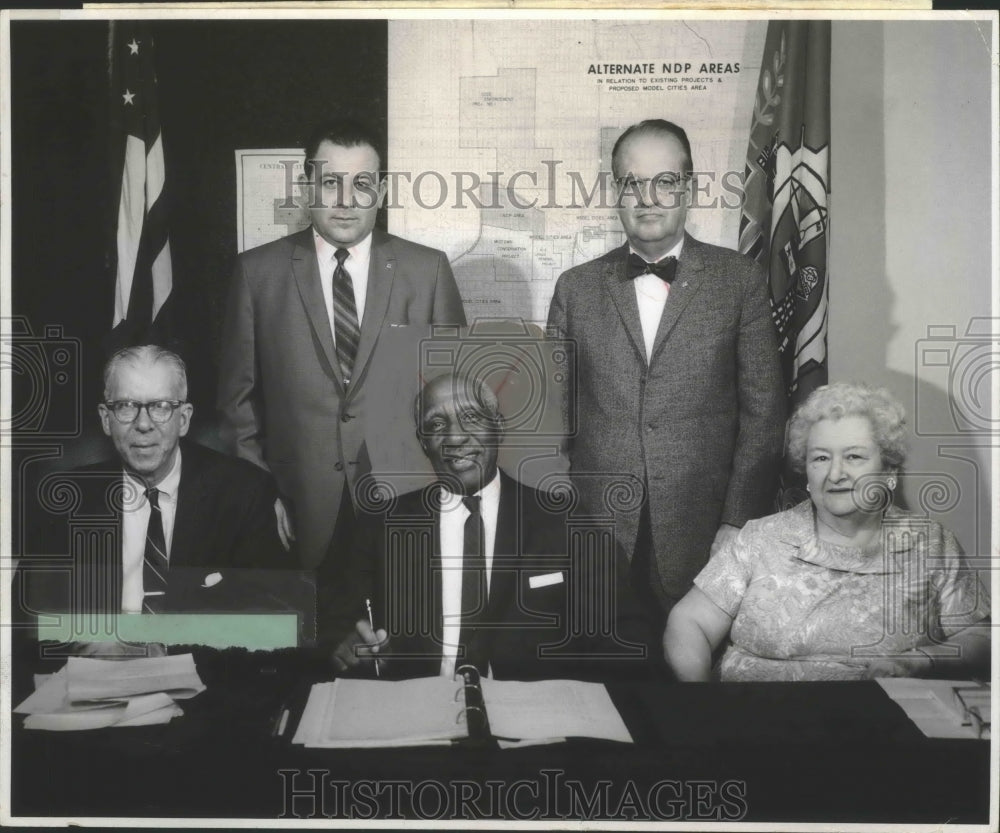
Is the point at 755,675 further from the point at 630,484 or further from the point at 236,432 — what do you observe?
the point at 236,432

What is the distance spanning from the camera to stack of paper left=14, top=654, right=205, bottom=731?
2.94 meters

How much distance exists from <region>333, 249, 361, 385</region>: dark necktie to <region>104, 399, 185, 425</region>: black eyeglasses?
54cm

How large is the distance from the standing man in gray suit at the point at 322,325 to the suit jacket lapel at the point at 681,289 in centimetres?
57

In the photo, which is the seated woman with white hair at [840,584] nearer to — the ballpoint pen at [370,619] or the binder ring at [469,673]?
the binder ring at [469,673]

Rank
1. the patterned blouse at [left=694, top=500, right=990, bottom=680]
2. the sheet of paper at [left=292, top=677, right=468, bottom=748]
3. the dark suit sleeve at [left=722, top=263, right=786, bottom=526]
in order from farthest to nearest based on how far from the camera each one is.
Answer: the dark suit sleeve at [left=722, top=263, right=786, bottom=526]
the patterned blouse at [left=694, top=500, right=990, bottom=680]
the sheet of paper at [left=292, top=677, right=468, bottom=748]

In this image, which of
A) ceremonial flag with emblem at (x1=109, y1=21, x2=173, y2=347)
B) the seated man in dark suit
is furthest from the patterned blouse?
ceremonial flag with emblem at (x1=109, y1=21, x2=173, y2=347)

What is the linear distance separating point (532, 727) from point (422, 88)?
1828 mm

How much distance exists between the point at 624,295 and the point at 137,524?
1.59m

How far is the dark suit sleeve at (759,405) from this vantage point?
9.93 ft

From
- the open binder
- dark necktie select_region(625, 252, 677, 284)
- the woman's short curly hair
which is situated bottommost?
the open binder

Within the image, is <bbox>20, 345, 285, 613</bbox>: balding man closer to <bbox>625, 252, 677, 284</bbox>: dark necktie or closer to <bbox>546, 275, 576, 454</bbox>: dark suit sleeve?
<bbox>546, 275, 576, 454</bbox>: dark suit sleeve

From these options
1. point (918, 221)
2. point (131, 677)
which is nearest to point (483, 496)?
point (131, 677)

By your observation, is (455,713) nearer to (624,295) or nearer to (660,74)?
(624,295)

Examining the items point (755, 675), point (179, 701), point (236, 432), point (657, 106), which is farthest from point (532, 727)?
point (657, 106)
